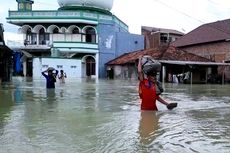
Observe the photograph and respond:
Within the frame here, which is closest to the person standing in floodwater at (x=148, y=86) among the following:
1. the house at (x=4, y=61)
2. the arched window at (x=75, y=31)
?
the house at (x=4, y=61)

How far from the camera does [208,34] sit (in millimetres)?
45312

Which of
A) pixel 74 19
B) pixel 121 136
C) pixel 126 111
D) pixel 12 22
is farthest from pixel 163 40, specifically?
pixel 121 136

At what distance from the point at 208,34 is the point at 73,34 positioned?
17.6 m

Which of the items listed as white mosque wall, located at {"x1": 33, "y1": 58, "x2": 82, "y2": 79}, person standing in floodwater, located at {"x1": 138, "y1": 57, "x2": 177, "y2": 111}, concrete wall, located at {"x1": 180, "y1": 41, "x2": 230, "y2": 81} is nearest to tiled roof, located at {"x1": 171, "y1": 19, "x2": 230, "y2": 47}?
concrete wall, located at {"x1": 180, "y1": 41, "x2": 230, "y2": 81}

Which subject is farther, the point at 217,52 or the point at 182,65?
the point at 217,52

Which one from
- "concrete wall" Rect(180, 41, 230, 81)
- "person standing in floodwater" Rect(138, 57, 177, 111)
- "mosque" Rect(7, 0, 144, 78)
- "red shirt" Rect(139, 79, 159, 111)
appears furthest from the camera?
"mosque" Rect(7, 0, 144, 78)

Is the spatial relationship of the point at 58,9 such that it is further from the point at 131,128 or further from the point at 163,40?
the point at 131,128

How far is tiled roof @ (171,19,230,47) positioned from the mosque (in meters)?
9.62

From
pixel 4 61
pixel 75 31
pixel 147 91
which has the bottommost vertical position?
pixel 147 91

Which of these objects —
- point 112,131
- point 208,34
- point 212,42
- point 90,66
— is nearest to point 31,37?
point 90,66

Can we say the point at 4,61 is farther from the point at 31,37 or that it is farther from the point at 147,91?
the point at 31,37

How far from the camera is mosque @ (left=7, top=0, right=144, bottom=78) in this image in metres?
51.9

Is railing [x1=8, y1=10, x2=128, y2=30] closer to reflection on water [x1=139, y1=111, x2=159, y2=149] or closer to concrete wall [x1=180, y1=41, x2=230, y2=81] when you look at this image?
concrete wall [x1=180, y1=41, x2=230, y2=81]

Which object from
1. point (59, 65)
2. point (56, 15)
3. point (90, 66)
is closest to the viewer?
point (59, 65)
